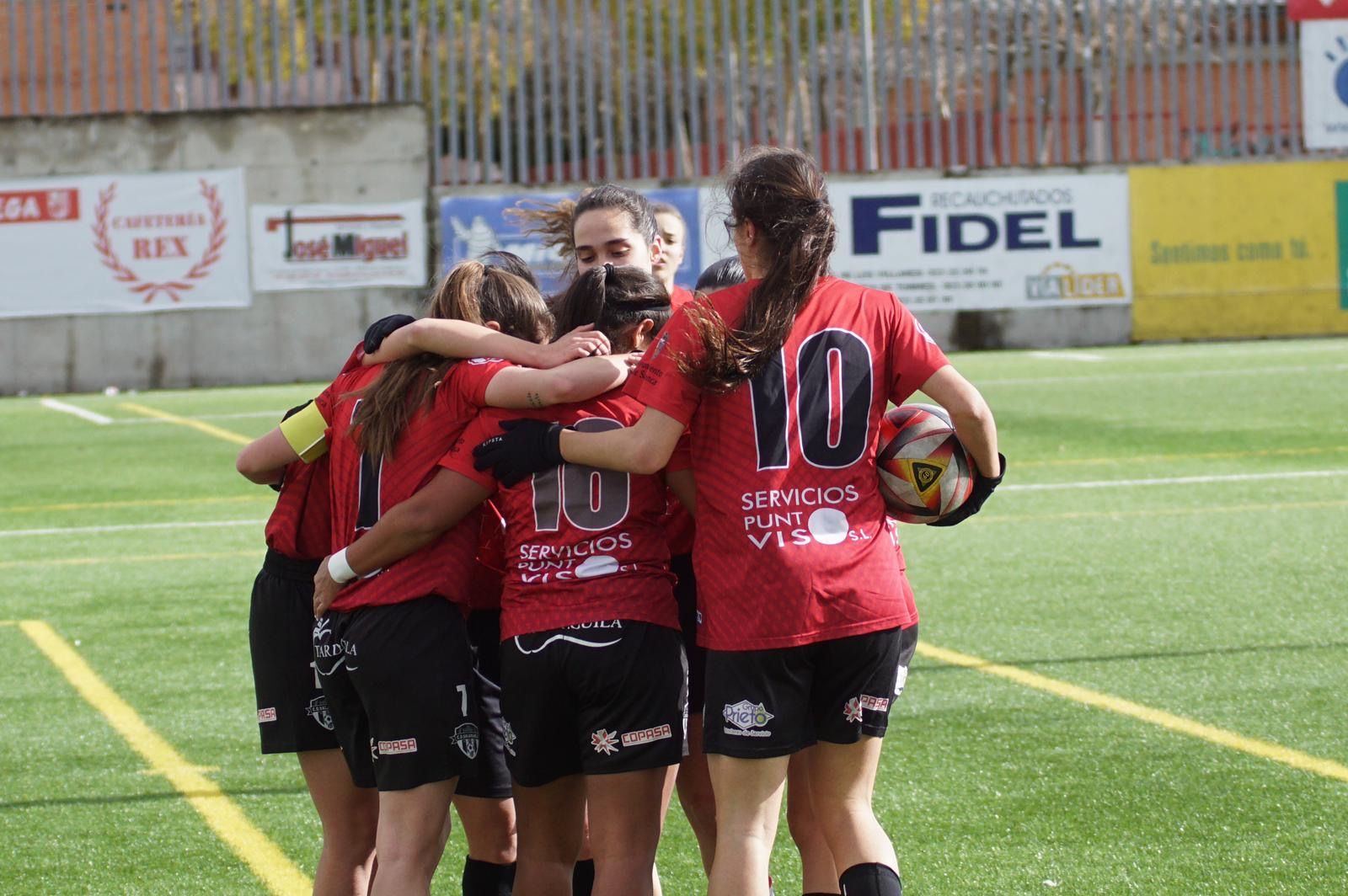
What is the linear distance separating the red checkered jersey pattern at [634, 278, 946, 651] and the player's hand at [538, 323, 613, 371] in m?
0.16

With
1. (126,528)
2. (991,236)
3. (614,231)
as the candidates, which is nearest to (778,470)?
(614,231)

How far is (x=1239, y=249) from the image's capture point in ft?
82.8

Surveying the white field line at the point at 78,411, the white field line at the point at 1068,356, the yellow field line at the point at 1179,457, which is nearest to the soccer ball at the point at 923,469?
the yellow field line at the point at 1179,457

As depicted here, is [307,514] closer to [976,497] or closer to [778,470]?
[778,470]

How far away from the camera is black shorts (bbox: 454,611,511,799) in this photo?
12.8 ft

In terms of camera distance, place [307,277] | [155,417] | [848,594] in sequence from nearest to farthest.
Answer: [848,594]
[155,417]
[307,277]

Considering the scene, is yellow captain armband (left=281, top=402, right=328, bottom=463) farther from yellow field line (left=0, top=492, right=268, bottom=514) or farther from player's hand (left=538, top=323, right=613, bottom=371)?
yellow field line (left=0, top=492, right=268, bottom=514)

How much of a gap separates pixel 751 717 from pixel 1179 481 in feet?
31.5

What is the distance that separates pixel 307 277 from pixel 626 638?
21201 millimetres

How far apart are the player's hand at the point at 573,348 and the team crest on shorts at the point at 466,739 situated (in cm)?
80

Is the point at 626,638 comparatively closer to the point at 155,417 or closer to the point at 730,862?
the point at 730,862

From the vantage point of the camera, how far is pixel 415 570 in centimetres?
367

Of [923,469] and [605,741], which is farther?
[923,469]

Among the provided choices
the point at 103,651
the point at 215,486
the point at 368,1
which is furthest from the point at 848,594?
the point at 368,1
